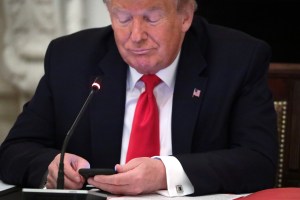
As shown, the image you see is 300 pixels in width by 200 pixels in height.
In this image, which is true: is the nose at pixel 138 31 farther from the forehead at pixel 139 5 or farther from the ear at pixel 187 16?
the ear at pixel 187 16

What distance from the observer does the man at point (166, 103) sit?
1935 millimetres

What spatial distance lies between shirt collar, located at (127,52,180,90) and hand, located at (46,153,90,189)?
1.18 ft

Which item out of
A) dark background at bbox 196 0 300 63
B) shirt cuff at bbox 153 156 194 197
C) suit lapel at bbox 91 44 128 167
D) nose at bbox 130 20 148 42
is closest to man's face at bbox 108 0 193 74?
nose at bbox 130 20 148 42

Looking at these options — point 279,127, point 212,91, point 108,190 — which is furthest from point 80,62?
point 279,127

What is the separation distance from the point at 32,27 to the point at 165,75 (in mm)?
1118

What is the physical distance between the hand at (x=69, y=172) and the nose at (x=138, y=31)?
1.28ft

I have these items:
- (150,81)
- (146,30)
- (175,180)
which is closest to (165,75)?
(150,81)

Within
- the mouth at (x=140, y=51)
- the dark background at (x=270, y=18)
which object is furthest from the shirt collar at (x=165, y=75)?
the dark background at (x=270, y=18)

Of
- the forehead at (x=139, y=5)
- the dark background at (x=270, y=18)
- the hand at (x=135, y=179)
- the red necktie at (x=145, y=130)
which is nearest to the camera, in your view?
the hand at (x=135, y=179)

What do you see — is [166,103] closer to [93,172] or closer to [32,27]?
[93,172]

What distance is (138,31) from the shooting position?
194cm

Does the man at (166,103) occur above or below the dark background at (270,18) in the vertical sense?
below

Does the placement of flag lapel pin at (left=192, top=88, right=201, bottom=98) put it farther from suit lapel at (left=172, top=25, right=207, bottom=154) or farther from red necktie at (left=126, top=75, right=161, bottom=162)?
red necktie at (left=126, top=75, right=161, bottom=162)

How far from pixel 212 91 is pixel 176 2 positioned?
0.31 metres
